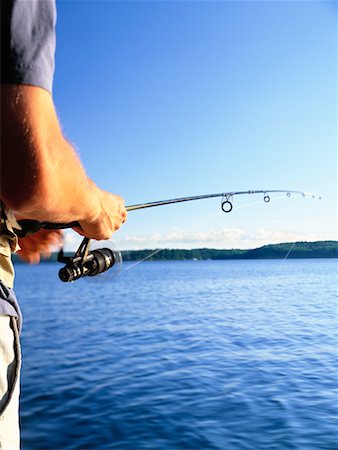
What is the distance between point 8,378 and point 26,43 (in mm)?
851

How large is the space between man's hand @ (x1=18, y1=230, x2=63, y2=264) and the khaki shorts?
1.18ft

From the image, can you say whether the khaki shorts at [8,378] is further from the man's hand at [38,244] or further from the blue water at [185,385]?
the blue water at [185,385]

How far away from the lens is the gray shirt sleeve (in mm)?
935

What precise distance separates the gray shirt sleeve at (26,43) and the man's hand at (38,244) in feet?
2.41

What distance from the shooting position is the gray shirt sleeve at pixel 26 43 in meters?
0.93

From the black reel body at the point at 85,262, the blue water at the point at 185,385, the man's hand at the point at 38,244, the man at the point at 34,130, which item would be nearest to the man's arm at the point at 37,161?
the man at the point at 34,130

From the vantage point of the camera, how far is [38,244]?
1693mm

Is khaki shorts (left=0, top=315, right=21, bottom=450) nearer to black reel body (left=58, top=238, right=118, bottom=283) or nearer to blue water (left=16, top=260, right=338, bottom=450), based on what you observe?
black reel body (left=58, top=238, right=118, bottom=283)

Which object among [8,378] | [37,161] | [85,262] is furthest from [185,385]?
[37,161]

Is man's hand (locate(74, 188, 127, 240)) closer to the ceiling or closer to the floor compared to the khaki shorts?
closer to the ceiling

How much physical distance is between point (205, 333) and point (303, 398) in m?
5.70

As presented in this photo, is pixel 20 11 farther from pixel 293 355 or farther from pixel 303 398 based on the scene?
pixel 293 355

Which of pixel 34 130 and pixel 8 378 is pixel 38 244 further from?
pixel 34 130

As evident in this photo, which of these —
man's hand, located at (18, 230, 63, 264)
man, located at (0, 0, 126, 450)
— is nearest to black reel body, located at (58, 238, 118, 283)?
man's hand, located at (18, 230, 63, 264)
